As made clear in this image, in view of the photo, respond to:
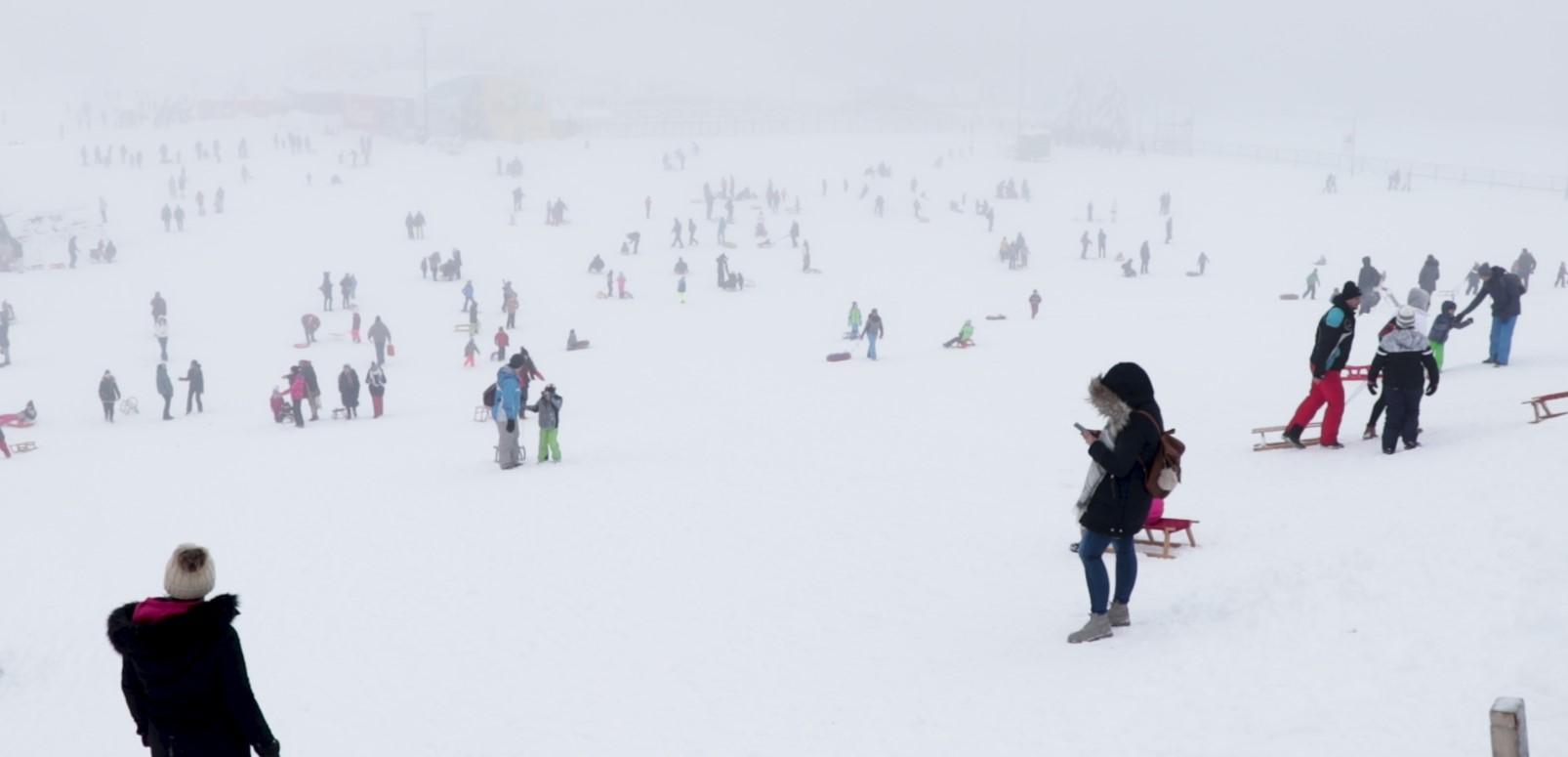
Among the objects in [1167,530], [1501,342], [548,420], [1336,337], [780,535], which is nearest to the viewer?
[1167,530]

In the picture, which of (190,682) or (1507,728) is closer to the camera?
(1507,728)

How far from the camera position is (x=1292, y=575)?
771 cm

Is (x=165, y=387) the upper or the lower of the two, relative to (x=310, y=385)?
lower

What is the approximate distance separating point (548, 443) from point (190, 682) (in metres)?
12.8

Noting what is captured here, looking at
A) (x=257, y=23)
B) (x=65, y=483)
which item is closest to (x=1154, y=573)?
(x=65, y=483)

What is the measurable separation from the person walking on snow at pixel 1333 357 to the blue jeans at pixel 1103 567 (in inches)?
174

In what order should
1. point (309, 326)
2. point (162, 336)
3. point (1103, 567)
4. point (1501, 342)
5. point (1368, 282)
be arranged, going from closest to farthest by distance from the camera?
point (1103, 567) < point (1501, 342) < point (1368, 282) < point (162, 336) < point (309, 326)

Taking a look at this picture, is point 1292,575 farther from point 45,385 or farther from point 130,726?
point 45,385

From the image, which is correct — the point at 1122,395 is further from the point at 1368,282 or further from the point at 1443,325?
the point at 1368,282

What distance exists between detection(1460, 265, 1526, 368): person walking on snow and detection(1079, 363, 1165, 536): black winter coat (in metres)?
9.22

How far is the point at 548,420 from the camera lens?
54.6ft

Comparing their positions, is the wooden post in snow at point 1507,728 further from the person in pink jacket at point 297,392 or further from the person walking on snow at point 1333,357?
the person in pink jacket at point 297,392

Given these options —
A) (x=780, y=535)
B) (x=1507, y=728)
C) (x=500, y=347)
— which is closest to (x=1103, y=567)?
(x=1507, y=728)

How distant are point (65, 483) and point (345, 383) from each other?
16.9 ft
